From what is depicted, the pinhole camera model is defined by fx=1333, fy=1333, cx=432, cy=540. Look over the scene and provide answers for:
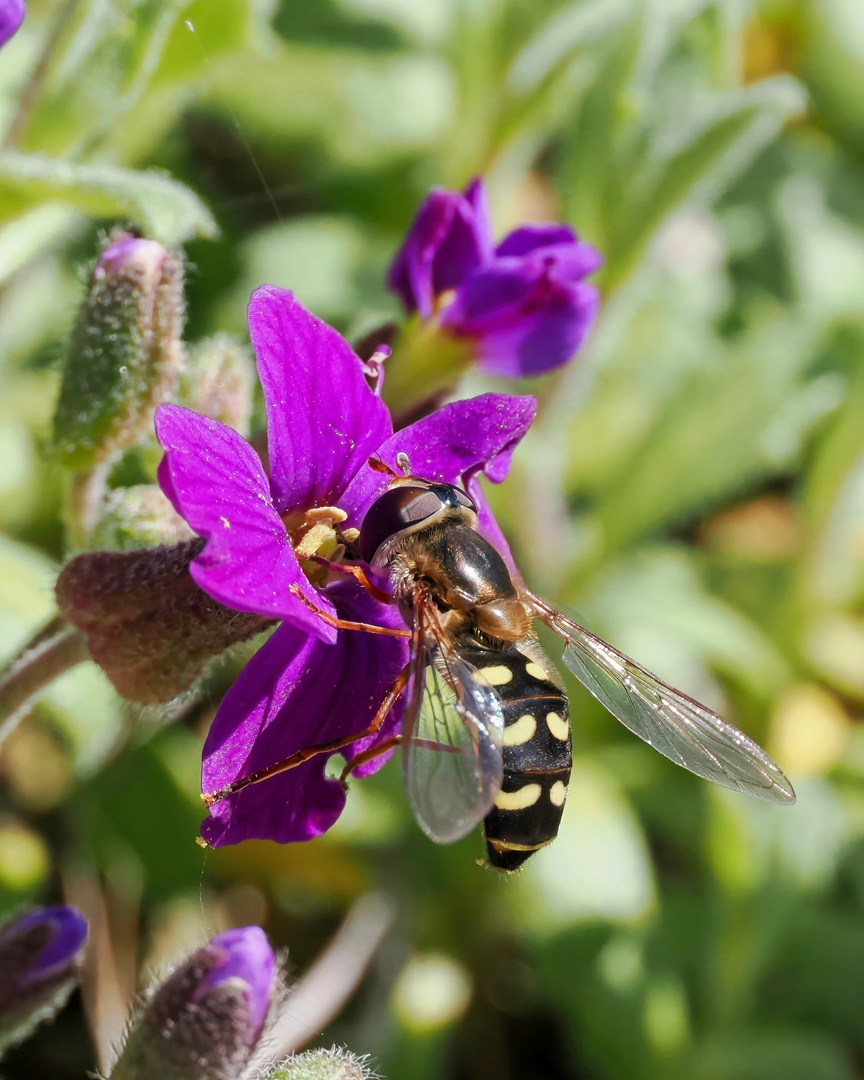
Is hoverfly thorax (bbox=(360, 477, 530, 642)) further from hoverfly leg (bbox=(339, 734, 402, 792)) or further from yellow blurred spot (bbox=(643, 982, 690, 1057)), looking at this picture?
yellow blurred spot (bbox=(643, 982, 690, 1057))

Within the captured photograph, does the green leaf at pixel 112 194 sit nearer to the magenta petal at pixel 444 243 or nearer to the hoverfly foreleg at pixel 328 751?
the magenta petal at pixel 444 243

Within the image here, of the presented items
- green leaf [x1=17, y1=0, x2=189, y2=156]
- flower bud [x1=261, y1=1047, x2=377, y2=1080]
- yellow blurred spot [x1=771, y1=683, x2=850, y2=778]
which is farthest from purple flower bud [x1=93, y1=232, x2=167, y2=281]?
yellow blurred spot [x1=771, y1=683, x2=850, y2=778]

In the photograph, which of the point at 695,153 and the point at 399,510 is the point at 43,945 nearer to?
the point at 399,510

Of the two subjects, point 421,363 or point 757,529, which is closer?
point 421,363

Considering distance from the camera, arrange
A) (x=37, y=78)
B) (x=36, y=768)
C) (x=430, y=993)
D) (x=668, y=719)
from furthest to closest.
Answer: (x=36, y=768) → (x=430, y=993) → (x=37, y=78) → (x=668, y=719)

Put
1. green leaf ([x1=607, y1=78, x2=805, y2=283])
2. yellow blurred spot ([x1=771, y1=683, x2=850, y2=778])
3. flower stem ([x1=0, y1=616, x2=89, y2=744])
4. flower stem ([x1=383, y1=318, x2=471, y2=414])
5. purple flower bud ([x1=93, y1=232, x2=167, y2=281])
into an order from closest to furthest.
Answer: flower stem ([x1=0, y1=616, x2=89, y2=744]) → purple flower bud ([x1=93, y1=232, x2=167, y2=281]) → flower stem ([x1=383, y1=318, x2=471, y2=414]) → green leaf ([x1=607, y1=78, x2=805, y2=283]) → yellow blurred spot ([x1=771, y1=683, x2=850, y2=778])

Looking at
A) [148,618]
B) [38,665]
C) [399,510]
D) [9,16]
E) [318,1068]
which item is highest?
[9,16]

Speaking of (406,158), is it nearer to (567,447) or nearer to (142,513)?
(567,447)

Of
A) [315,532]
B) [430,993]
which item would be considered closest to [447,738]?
[315,532]
